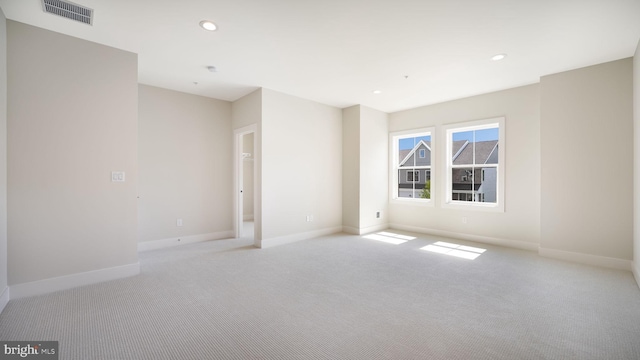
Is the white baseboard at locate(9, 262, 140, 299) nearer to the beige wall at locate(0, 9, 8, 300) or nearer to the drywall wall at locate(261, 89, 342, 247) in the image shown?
the beige wall at locate(0, 9, 8, 300)

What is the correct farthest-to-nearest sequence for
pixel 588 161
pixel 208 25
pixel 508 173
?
1. pixel 508 173
2. pixel 588 161
3. pixel 208 25

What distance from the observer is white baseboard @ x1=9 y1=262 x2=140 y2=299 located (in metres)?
2.74

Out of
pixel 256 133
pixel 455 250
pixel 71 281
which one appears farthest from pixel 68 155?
pixel 455 250

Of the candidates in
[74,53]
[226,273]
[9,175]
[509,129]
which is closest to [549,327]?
[226,273]

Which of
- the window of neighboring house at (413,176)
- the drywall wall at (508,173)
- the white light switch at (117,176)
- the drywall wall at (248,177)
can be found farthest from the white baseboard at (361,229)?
the white light switch at (117,176)

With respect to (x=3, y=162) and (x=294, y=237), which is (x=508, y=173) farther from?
(x=3, y=162)

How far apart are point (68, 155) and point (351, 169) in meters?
4.46

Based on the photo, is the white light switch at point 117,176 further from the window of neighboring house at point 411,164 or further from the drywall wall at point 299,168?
the window of neighboring house at point 411,164

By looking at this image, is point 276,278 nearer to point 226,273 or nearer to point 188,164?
point 226,273

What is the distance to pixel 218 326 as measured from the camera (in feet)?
7.31

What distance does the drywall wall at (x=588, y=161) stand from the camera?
3527mm

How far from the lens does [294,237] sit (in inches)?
201

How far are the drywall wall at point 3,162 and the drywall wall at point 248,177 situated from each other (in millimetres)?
5265

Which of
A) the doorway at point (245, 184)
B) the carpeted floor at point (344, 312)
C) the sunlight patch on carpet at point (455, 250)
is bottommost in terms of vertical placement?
the carpeted floor at point (344, 312)
